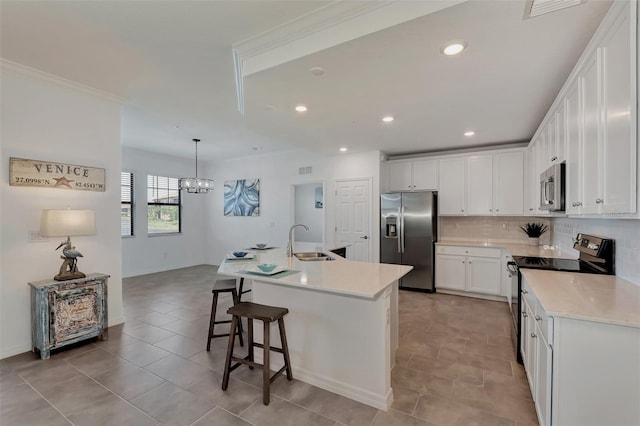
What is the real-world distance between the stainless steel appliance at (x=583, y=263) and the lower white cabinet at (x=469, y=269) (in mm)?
1760

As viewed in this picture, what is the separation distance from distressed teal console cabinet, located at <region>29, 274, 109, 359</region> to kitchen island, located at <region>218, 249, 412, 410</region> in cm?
158

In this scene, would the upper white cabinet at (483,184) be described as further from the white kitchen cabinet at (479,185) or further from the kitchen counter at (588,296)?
the kitchen counter at (588,296)

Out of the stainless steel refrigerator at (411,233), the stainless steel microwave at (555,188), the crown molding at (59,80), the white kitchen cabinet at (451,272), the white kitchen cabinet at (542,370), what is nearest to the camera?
the white kitchen cabinet at (542,370)

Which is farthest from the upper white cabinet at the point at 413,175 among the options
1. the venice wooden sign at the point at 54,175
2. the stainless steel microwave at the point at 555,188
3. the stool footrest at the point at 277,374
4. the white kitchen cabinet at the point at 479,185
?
the venice wooden sign at the point at 54,175

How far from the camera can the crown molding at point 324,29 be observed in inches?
66.9

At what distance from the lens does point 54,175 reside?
2998 millimetres

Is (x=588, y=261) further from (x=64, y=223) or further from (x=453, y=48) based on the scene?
(x=64, y=223)

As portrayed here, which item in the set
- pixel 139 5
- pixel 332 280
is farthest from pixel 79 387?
pixel 139 5

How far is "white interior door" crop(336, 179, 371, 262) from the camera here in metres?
5.45

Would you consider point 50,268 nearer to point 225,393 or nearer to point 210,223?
point 225,393

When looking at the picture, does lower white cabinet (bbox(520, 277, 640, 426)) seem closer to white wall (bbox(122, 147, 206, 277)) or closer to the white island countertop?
the white island countertop

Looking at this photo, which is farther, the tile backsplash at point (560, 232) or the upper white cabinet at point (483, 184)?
the upper white cabinet at point (483, 184)

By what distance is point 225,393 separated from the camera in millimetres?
2189

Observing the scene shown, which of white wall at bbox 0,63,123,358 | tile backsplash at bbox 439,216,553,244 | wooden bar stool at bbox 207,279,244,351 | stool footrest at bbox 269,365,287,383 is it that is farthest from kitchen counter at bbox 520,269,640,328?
white wall at bbox 0,63,123,358
